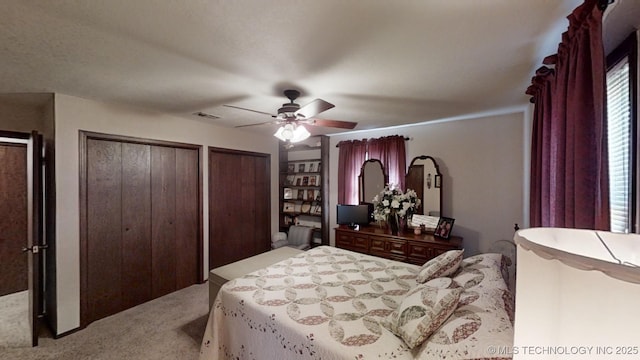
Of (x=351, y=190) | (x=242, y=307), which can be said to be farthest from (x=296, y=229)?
(x=242, y=307)

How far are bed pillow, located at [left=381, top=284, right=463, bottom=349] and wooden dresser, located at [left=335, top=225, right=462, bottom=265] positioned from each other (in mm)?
1723

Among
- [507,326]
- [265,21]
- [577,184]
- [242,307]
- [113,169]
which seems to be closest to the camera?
[577,184]

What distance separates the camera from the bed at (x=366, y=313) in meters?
1.20

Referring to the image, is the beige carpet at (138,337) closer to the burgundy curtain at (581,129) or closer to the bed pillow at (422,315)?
the bed pillow at (422,315)

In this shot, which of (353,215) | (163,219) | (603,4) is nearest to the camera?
(603,4)

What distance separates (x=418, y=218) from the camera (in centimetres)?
354

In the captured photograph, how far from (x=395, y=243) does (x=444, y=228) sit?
2.13 ft

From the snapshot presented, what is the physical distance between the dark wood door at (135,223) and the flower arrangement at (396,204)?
2652mm

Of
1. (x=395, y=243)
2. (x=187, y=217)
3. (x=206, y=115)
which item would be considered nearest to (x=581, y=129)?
(x=395, y=243)

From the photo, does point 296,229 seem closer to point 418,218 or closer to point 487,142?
point 418,218

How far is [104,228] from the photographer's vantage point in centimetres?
274

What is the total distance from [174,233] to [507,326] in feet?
11.8

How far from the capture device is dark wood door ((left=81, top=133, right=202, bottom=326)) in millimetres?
2645

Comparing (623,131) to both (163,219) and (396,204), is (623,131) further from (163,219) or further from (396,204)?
(163,219)
